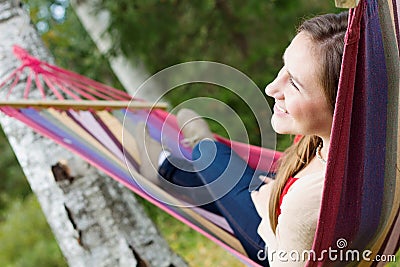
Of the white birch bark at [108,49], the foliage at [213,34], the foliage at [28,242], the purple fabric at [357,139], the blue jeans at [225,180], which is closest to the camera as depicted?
the purple fabric at [357,139]

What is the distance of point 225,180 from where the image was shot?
1783mm

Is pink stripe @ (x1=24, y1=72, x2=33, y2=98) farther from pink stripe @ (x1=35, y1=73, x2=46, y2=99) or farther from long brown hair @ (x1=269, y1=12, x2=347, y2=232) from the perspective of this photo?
long brown hair @ (x1=269, y1=12, x2=347, y2=232)

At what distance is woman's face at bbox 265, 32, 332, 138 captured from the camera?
1156mm

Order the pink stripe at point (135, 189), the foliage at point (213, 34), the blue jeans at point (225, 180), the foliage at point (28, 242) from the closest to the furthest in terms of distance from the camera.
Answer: the pink stripe at point (135, 189) → the blue jeans at point (225, 180) → the foliage at point (28, 242) → the foliage at point (213, 34)

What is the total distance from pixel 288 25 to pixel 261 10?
1.35ft

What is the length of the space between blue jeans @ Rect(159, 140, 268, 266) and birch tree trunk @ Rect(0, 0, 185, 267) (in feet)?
0.65

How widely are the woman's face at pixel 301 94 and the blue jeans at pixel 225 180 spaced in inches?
19.2

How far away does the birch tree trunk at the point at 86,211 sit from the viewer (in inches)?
75.1

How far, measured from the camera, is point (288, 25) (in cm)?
476

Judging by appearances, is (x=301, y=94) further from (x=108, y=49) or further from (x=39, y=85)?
(x=108, y=49)

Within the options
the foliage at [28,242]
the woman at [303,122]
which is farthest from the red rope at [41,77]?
the foliage at [28,242]

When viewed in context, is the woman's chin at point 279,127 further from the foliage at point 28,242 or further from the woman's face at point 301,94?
the foliage at point 28,242

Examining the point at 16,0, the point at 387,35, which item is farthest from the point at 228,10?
the point at 387,35

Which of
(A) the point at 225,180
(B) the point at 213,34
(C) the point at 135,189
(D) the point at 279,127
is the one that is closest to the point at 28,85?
(C) the point at 135,189
